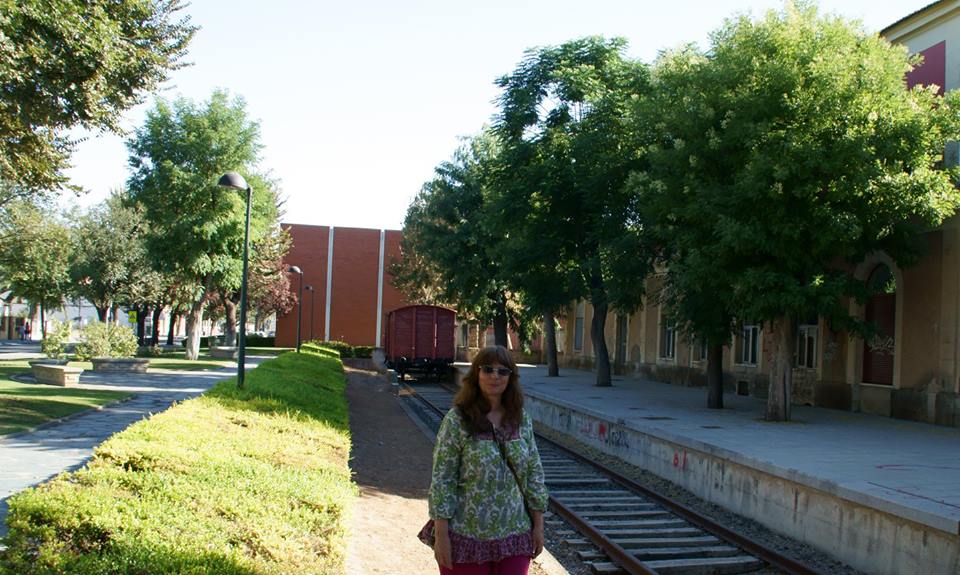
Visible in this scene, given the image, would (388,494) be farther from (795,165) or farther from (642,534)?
(795,165)

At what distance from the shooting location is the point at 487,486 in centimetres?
379

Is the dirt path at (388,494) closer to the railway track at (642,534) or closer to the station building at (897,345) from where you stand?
the railway track at (642,534)

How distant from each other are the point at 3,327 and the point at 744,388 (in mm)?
73861

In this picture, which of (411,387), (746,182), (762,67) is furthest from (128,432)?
(411,387)

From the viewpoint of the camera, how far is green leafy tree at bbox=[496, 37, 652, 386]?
20562 millimetres

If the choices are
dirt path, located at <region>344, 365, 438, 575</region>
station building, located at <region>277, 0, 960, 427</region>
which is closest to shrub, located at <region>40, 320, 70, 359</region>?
dirt path, located at <region>344, 365, 438, 575</region>

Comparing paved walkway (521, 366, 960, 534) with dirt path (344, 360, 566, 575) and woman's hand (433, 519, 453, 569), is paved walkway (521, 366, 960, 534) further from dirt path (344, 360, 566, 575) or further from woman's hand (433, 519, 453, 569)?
woman's hand (433, 519, 453, 569)

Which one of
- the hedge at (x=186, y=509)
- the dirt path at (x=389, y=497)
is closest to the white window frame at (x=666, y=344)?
the dirt path at (x=389, y=497)

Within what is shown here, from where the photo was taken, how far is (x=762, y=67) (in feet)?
46.6

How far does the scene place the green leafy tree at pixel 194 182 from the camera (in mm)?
31625

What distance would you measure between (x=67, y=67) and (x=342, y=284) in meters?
50.4

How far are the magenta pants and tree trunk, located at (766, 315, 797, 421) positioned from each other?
1277 cm

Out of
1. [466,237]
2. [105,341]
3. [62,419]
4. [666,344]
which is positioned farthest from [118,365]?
[666,344]

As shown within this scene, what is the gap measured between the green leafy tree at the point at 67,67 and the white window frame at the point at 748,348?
16759mm
